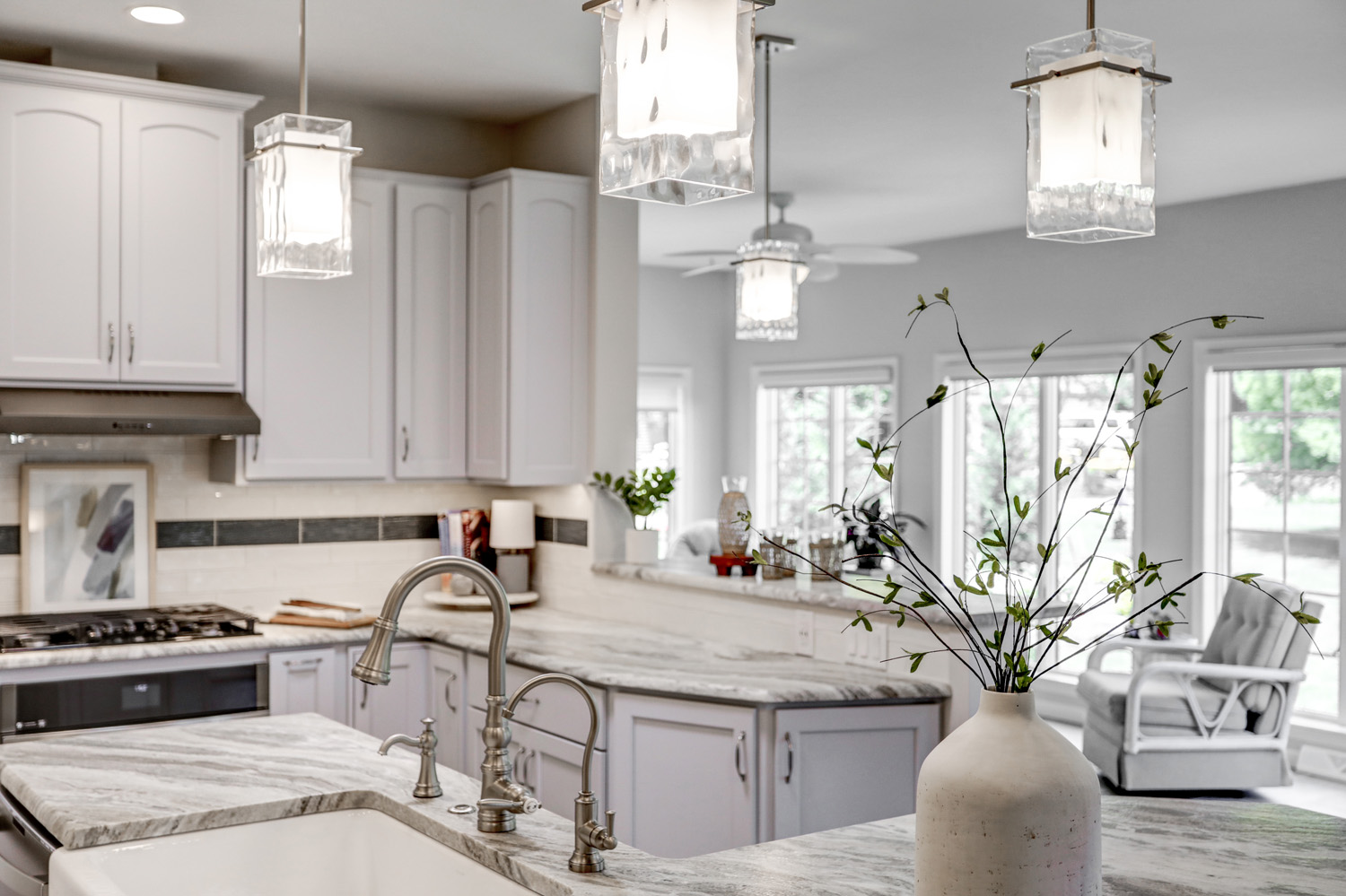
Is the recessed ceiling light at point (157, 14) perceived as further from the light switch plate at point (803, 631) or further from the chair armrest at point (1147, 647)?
the chair armrest at point (1147, 647)

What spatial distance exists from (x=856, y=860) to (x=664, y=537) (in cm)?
744

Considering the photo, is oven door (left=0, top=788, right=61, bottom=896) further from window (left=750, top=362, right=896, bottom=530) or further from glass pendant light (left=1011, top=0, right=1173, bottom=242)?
window (left=750, top=362, right=896, bottom=530)

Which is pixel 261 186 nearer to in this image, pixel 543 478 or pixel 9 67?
pixel 9 67

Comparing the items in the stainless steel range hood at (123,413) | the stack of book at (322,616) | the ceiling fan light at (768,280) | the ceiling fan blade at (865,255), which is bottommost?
the stack of book at (322,616)

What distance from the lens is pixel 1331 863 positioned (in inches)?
65.3

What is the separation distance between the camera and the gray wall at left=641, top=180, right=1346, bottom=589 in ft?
19.2

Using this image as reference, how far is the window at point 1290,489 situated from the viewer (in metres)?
5.91

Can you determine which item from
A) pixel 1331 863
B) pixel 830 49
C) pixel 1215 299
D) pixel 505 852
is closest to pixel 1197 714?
pixel 1215 299

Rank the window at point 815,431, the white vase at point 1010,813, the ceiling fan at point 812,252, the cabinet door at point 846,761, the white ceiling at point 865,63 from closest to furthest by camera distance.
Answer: the white vase at point 1010,813 → the cabinet door at point 846,761 → the white ceiling at point 865,63 → the ceiling fan at point 812,252 → the window at point 815,431

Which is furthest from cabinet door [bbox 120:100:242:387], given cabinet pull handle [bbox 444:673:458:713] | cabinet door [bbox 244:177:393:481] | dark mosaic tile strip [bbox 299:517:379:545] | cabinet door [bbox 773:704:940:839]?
cabinet door [bbox 773:704:940:839]

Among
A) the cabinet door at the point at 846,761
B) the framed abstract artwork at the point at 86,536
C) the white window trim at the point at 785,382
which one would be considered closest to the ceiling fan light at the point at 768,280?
the cabinet door at the point at 846,761

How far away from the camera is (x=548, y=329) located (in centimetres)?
435

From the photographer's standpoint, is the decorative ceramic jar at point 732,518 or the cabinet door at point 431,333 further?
the cabinet door at point 431,333

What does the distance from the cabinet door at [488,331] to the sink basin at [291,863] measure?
244cm
